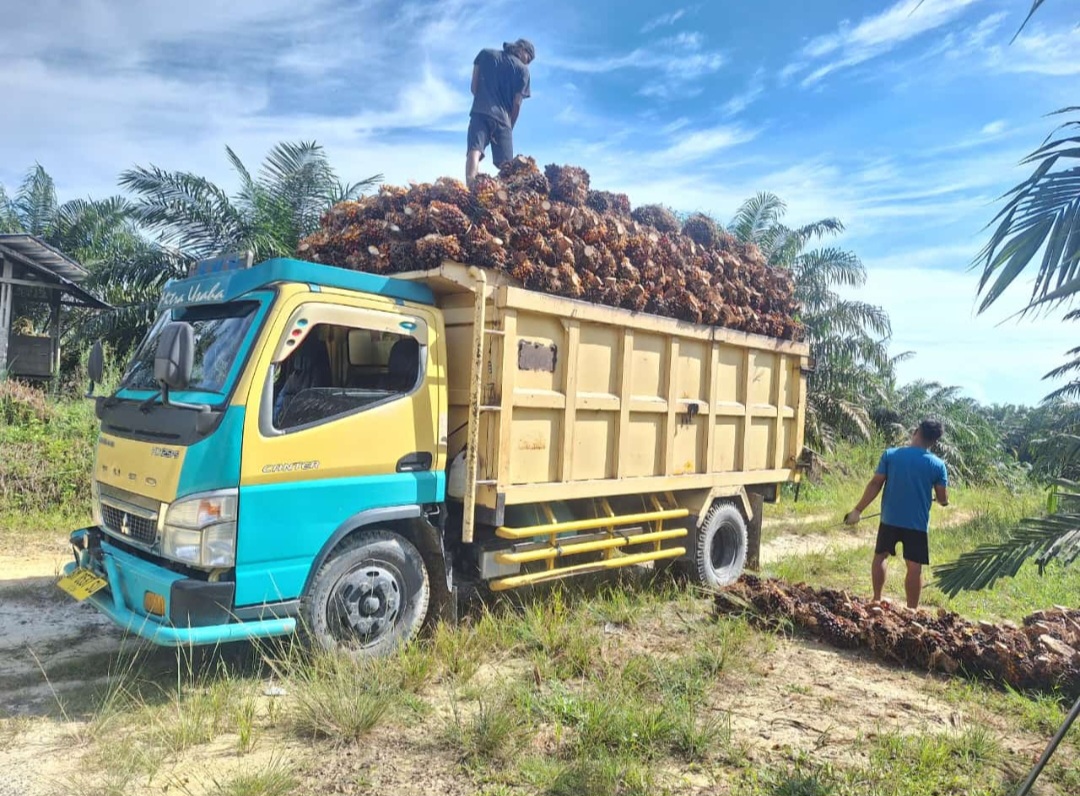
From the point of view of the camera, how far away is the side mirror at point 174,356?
3961 millimetres

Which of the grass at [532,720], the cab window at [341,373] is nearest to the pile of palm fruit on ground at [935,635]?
the grass at [532,720]

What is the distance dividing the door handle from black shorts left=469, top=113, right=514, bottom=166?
425 centimetres

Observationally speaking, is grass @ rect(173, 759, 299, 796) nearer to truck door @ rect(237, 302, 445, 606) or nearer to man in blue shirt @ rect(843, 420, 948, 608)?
truck door @ rect(237, 302, 445, 606)

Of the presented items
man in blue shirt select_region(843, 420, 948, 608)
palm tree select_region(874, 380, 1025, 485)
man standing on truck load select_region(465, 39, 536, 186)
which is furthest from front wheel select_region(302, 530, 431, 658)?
palm tree select_region(874, 380, 1025, 485)

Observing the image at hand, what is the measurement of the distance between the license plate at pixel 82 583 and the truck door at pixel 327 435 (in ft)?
3.27

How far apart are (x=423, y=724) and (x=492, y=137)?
247 inches

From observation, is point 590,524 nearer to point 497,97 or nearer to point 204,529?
point 204,529

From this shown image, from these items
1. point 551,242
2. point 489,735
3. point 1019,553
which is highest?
point 551,242

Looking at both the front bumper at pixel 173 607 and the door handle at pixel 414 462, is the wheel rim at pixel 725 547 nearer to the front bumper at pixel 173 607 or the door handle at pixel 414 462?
the door handle at pixel 414 462

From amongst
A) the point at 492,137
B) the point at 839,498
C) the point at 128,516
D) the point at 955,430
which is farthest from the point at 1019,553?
the point at 955,430

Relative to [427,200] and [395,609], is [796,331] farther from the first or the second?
[395,609]

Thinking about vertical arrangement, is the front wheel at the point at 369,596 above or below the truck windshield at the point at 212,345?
below

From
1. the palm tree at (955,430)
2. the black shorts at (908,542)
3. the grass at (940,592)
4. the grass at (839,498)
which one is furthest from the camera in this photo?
the palm tree at (955,430)

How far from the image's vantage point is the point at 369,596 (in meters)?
4.62
